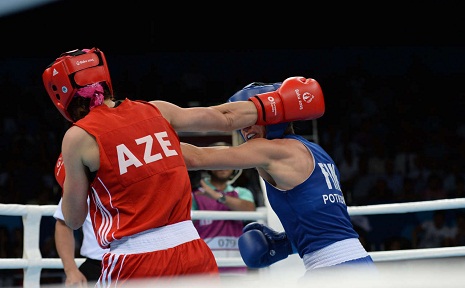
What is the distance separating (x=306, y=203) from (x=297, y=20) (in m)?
6.02

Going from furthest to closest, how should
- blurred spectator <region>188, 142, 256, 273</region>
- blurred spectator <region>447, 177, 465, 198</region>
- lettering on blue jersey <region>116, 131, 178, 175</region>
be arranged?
blurred spectator <region>447, 177, 465, 198</region> < blurred spectator <region>188, 142, 256, 273</region> < lettering on blue jersey <region>116, 131, 178, 175</region>

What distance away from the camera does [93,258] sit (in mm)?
3428

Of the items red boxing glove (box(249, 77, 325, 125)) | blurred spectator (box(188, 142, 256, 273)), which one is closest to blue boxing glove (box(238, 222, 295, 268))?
red boxing glove (box(249, 77, 325, 125))

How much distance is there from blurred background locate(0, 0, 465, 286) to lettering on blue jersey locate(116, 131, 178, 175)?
516cm

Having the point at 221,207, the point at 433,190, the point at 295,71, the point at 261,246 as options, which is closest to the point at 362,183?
the point at 433,190

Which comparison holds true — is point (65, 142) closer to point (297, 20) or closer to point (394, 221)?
point (394, 221)

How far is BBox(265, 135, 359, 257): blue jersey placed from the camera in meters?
2.42

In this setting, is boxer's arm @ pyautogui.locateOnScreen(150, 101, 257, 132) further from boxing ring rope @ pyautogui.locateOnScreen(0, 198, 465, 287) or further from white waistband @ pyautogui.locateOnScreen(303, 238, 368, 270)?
boxing ring rope @ pyautogui.locateOnScreen(0, 198, 465, 287)

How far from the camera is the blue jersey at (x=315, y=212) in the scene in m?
2.42

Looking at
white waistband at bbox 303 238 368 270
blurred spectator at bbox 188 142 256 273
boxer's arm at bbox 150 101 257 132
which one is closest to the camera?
boxer's arm at bbox 150 101 257 132

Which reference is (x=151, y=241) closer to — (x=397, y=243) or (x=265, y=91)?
(x=265, y=91)

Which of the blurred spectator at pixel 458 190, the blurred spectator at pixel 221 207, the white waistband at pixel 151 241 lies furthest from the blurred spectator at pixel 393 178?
the white waistband at pixel 151 241

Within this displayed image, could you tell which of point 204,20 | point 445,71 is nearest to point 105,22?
point 204,20

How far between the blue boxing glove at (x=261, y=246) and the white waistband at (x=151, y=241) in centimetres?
62
